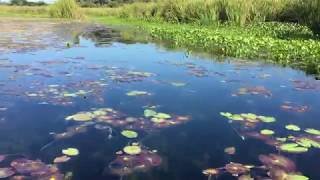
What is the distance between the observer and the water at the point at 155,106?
12.7 feet

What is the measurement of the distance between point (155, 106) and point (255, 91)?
6.31ft

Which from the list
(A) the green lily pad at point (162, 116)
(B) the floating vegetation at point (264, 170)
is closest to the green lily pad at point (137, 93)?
(A) the green lily pad at point (162, 116)

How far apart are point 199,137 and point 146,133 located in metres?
0.57

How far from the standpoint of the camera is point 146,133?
14.7 feet

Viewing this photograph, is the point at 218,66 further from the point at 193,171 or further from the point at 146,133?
the point at 193,171

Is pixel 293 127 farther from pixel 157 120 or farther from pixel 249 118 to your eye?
pixel 157 120

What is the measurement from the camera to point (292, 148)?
13.6 feet

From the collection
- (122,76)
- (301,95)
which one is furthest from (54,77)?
(301,95)

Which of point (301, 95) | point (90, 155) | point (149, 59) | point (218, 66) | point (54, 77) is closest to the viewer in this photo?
point (90, 155)

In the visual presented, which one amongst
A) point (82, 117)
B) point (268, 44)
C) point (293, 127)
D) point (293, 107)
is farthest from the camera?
point (268, 44)

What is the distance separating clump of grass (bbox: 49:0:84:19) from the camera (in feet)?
105

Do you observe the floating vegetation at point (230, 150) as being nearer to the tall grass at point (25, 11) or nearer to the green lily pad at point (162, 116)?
the green lily pad at point (162, 116)

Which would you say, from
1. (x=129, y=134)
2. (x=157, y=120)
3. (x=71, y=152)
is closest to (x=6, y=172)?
(x=71, y=152)

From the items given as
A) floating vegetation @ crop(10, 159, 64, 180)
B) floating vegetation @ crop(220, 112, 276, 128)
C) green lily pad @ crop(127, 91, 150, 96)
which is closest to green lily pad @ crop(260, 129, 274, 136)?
floating vegetation @ crop(220, 112, 276, 128)
